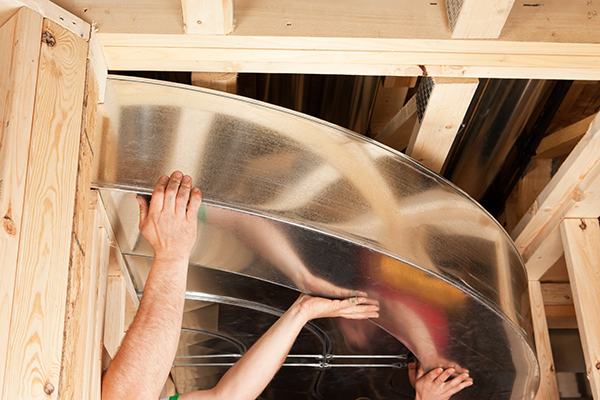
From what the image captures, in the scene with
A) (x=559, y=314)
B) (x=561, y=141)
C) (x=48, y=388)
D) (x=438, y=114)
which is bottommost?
(x=48, y=388)

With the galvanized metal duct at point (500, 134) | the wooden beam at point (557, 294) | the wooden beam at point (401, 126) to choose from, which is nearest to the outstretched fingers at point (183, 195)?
the wooden beam at point (401, 126)

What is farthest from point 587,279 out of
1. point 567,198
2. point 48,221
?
point 48,221

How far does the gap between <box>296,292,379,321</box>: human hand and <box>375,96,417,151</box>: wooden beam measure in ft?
2.51

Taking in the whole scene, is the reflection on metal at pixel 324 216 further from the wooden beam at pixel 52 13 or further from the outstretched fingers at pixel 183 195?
the wooden beam at pixel 52 13

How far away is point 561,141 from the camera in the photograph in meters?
2.79

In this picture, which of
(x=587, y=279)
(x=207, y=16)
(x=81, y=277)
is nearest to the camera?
(x=81, y=277)

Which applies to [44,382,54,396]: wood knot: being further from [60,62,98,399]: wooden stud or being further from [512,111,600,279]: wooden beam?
[512,111,600,279]: wooden beam

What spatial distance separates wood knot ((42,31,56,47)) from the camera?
140cm

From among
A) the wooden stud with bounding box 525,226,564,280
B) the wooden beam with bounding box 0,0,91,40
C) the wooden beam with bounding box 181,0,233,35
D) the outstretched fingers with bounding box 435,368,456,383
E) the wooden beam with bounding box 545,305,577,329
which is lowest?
the outstretched fingers with bounding box 435,368,456,383

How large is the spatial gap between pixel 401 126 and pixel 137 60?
1199 millimetres

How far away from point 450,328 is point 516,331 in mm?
233

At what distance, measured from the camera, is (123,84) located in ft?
5.47

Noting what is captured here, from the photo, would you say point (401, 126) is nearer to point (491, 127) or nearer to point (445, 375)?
point (491, 127)

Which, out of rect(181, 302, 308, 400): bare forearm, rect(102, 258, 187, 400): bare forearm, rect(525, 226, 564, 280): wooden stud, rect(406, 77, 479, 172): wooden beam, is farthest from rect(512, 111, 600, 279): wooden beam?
rect(102, 258, 187, 400): bare forearm
